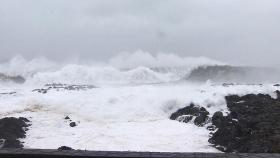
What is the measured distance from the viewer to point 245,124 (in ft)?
52.0

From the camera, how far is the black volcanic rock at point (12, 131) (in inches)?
578

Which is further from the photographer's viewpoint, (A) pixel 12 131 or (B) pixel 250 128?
(A) pixel 12 131

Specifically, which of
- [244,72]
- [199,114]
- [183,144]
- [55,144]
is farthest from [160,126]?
[244,72]

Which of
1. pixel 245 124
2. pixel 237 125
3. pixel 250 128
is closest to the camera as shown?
pixel 250 128

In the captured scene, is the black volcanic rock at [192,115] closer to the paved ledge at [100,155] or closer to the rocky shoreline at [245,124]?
the rocky shoreline at [245,124]

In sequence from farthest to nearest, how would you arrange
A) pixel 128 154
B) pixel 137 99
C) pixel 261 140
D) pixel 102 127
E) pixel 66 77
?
pixel 66 77 < pixel 137 99 < pixel 102 127 < pixel 261 140 < pixel 128 154

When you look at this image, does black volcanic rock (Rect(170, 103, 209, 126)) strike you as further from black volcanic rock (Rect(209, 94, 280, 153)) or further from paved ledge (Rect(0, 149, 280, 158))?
paved ledge (Rect(0, 149, 280, 158))

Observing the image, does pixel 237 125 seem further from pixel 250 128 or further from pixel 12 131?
pixel 12 131

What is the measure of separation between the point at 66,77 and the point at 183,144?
1610 inches

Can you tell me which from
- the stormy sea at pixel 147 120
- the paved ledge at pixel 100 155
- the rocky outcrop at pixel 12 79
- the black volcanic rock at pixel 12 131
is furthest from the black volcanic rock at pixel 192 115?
the rocky outcrop at pixel 12 79

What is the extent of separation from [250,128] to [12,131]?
957 centimetres

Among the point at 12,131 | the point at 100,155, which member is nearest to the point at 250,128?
the point at 12,131

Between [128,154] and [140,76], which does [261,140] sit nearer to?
[128,154]

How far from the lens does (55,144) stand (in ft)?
50.5
